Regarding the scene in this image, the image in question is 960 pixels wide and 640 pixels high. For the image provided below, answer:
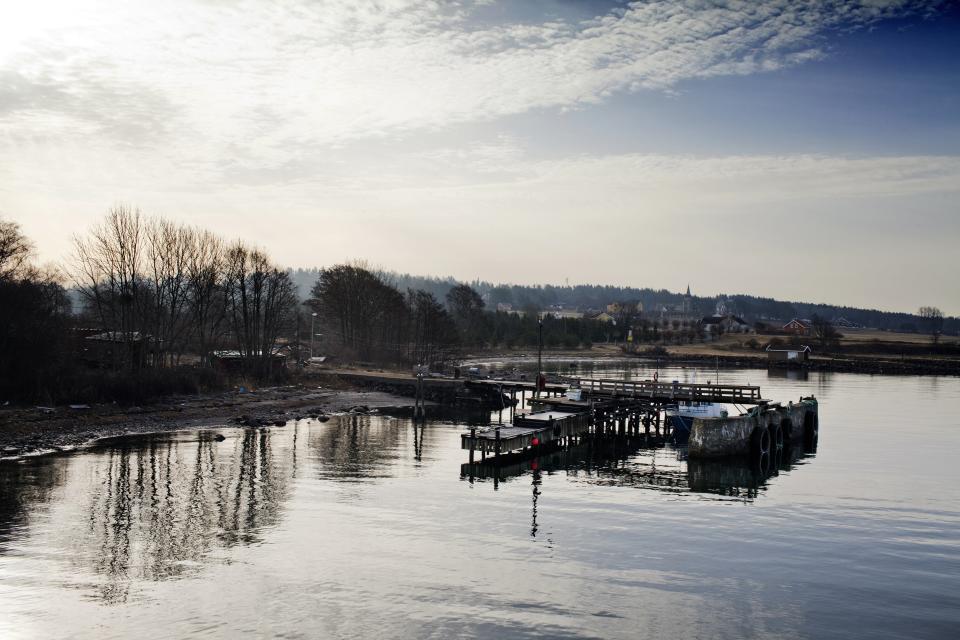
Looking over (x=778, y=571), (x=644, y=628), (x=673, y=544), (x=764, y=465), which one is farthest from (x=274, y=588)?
(x=764, y=465)

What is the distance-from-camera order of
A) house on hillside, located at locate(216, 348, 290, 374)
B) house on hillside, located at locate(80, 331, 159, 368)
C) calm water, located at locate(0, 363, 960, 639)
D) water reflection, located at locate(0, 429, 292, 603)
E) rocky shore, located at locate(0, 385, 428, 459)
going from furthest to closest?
house on hillside, located at locate(216, 348, 290, 374)
house on hillside, located at locate(80, 331, 159, 368)
rocky shore, located at locate(0, 385, 428, 459)
water reflection, located at locate(0, 429, 292, 603)
calm water, located at locate(0, 363, 960, 639)

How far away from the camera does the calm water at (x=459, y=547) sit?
842 inches

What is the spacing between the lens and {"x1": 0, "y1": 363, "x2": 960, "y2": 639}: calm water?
21.4 metres

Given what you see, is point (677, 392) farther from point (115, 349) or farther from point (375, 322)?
point (375, 322)

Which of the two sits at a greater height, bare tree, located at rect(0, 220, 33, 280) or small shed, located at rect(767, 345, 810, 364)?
bare tree, located at rect(0, 220, 33, 280)

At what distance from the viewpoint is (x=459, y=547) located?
28.2 m

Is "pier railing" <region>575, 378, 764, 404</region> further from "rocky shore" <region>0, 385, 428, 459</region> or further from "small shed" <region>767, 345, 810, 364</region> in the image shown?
"small shed" <region>767, 345, 810, 364</region>

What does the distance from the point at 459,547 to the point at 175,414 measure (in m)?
40.5

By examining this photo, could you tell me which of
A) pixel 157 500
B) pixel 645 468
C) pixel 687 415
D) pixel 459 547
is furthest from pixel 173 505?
pixel 687 415

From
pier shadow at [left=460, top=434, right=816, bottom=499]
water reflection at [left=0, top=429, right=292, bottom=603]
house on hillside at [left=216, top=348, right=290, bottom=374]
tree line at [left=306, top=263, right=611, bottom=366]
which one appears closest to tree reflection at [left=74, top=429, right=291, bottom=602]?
water reflection at [left=0, top=429, right=292, bottom=603]

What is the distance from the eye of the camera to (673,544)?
2934cm

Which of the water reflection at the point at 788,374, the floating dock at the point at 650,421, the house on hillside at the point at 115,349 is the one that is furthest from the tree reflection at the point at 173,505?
the water reflection at the point at 788,374

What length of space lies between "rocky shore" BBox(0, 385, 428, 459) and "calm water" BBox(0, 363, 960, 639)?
155 inches

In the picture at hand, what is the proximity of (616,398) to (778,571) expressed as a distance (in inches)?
1532
